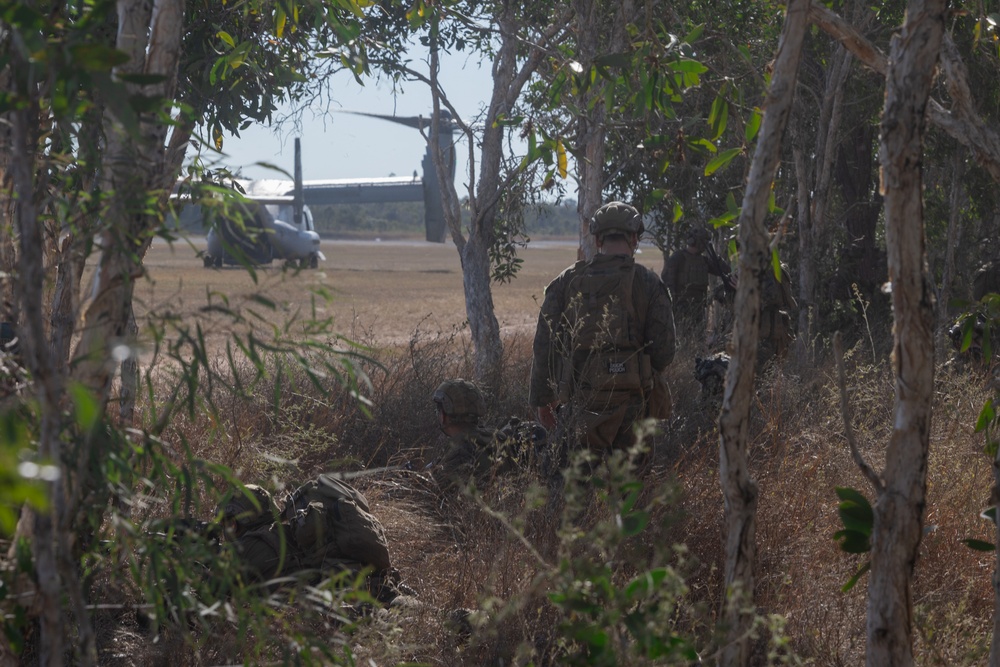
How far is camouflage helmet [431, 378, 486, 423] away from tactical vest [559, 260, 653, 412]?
0.44 meters

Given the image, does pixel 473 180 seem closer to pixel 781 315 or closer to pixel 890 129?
pixel 781 315

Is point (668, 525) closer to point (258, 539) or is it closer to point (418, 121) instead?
point (258, 539)

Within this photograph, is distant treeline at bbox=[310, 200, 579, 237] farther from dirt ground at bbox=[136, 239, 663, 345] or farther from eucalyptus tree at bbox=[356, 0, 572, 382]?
eucalyptus tree at bbox=[356, 0, 572, 382]

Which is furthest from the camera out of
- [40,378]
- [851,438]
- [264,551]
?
[264,551]

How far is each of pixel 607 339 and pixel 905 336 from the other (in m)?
2.30

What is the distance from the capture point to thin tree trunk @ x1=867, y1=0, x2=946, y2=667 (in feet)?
7.18

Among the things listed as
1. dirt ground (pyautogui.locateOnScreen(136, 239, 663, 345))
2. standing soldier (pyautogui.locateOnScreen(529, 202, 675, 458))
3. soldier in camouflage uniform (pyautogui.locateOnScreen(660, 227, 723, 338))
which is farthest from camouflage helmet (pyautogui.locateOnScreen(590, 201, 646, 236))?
soldier in camouflage uniform (pyautogui.locateOnScreen(660, 227, 723, 338))

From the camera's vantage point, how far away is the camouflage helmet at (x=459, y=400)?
4695mm

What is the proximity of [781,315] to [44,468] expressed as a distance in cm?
667

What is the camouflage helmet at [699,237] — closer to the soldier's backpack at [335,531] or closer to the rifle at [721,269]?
the rifle at [721,269]

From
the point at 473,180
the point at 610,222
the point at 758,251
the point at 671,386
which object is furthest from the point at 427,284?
the point at 758,251

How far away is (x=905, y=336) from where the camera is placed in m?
2.26

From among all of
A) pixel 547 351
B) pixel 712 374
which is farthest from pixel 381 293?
pixel 547 351

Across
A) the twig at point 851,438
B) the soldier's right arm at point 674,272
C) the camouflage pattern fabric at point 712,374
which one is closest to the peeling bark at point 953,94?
the twig at point 851,438
